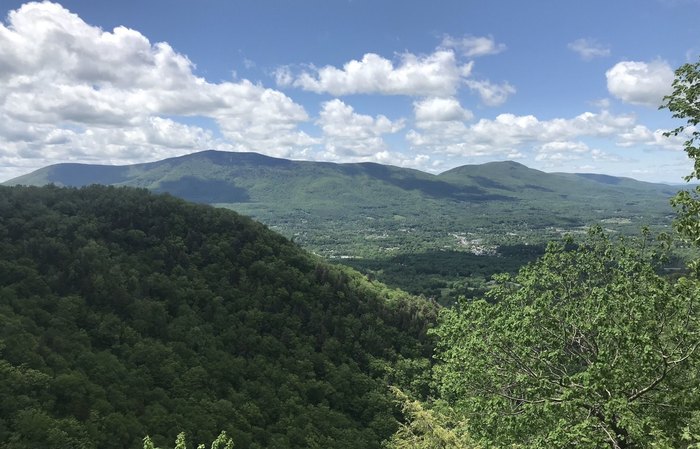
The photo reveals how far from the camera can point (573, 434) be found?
18.9 meters

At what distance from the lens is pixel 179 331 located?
310ft

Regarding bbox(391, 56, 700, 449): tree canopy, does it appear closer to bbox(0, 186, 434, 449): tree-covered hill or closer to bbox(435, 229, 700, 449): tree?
bbox(435, 229, 700, 449): tree

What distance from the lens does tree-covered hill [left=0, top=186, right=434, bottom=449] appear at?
2704 inches

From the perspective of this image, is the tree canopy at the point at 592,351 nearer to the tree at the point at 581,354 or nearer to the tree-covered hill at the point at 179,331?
the tree at the point at 581,354

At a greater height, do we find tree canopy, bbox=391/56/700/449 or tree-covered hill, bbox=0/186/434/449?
tree canopy, bbox=391/56/700/449

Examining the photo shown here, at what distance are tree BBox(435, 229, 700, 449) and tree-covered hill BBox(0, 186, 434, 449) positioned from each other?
57.3 m

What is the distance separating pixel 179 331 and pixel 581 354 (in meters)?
85.6

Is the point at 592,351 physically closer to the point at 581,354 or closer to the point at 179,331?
the point at 581,354

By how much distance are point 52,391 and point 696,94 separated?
8072 cm

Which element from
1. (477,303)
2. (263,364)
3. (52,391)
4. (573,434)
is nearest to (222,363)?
(263,364)

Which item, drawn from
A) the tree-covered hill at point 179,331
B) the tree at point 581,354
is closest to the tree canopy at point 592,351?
the tree at point 581,354

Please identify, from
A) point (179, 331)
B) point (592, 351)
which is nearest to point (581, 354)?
point (592, 351)

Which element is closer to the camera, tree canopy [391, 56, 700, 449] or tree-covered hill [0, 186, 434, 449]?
tree canopy [391, 56, 700, 449]

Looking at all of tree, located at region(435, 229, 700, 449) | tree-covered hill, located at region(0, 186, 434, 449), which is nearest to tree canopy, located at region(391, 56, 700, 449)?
tree, located at region(435, 229, 700, 449)
